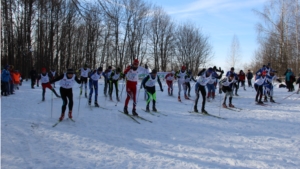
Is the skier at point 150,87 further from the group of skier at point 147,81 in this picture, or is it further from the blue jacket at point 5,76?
the blue jacket at point 5,76

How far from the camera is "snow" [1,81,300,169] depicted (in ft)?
16.5

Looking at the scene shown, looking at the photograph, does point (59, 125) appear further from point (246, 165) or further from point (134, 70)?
point (246, 165)

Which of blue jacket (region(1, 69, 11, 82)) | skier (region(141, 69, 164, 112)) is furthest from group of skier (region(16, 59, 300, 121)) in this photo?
blue jacket (region(1, 69, 11, 82))

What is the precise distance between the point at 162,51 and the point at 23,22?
28511mm

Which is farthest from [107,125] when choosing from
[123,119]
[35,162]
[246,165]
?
[246,165]

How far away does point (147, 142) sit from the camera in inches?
255

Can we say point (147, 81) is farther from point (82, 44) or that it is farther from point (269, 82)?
point (82, 44)

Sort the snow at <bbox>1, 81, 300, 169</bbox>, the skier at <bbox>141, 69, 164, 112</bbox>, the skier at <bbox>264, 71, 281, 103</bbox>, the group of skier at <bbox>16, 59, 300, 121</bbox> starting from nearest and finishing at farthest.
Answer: the snow at <bbox>1, 81, 300, 169</bbox> < the group of skier at <bbox>16, 59, 300, 121</bbox> < the skier at <bbox>141, 69, 164, 112</bbox> < the skier at <bbox>264, 71, 281, 103</bbox>

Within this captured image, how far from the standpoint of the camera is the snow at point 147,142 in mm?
5027

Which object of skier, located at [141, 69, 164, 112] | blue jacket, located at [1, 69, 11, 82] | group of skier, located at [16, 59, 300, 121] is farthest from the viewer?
blue jacket, located at [1, 69, 11, 82]

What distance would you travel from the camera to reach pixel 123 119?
935 cm

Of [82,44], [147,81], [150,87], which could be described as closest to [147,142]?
[150,87]

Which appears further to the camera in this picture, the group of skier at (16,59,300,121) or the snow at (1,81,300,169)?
the group of skier at (16,59,300,121)

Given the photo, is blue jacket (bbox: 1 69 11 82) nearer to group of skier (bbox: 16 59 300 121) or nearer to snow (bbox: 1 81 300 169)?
group of skier (bbox: 16 59 300 121)
